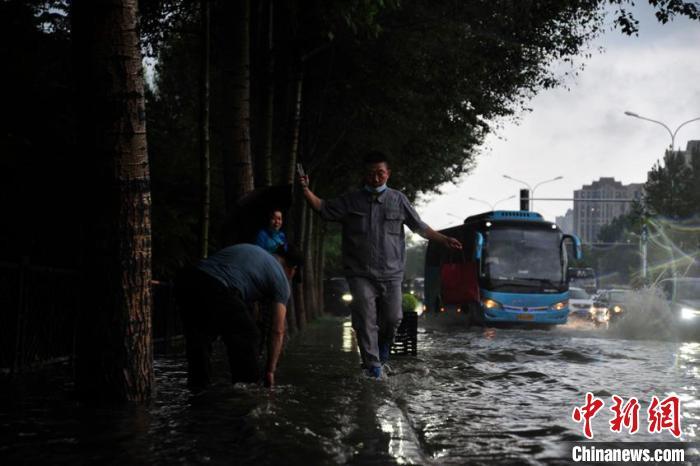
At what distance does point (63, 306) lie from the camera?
11734 millimetres

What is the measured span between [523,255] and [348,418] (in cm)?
2114

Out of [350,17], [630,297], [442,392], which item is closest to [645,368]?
[442,392]

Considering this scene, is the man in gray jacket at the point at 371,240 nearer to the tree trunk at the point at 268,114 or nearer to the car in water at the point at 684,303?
the tree trunk at the point at 268,114

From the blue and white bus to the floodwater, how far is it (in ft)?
47.3

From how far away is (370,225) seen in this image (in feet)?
33.9

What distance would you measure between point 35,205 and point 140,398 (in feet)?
17.3

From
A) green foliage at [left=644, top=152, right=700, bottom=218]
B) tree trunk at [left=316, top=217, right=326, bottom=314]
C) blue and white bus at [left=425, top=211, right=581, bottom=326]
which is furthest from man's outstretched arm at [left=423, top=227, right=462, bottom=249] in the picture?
green foliage at [left=644, top=152, right=700, bottom=218]

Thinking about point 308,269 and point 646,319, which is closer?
point 646,319

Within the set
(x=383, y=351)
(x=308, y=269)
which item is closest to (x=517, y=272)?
(x=308, y=269)

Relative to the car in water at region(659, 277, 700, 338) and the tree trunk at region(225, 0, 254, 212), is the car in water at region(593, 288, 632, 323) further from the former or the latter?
the tree trunk at region(225, 0, 254, 212)

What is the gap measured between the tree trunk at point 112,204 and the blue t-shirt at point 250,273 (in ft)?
1.72

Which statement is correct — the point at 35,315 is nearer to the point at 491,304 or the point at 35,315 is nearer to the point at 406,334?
the point at 406,334

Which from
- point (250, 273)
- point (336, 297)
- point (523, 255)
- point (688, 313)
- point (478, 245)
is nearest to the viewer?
point (250, 273)

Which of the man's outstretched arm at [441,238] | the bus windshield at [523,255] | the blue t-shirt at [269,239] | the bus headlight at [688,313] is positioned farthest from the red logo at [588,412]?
the bus windshield at [523,255]
